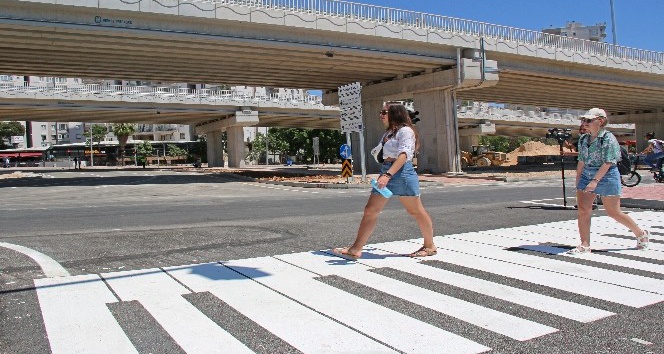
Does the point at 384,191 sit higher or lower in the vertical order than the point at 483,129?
lower

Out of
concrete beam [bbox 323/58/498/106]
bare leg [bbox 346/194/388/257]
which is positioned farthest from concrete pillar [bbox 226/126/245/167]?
bare leg [bbox 346/194/388/257]

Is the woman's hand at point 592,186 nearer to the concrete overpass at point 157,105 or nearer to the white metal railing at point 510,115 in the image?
the concrete overpass at point 157,105

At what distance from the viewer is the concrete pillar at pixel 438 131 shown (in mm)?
31359

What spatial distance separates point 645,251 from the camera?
6645 millimetres

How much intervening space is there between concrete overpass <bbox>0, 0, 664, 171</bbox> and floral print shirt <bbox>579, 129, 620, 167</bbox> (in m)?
18.4

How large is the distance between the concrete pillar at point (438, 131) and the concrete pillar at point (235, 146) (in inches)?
1309

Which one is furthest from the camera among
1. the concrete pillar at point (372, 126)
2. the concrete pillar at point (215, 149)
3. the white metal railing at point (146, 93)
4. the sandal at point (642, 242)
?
the concrete pillar at point (215, 149)

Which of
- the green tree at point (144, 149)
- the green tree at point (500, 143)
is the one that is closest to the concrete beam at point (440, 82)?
the green tree at point (144, 149)

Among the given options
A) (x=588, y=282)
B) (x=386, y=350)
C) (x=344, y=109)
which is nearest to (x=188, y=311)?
(x=386, y=350)

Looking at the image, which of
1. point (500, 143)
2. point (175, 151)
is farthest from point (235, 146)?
point (500, 143)

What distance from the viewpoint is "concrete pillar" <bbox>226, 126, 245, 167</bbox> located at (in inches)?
2450

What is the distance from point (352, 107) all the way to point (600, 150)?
18.4 metres

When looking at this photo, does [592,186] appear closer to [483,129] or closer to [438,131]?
[438,131]

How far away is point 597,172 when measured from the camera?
20.8ft
